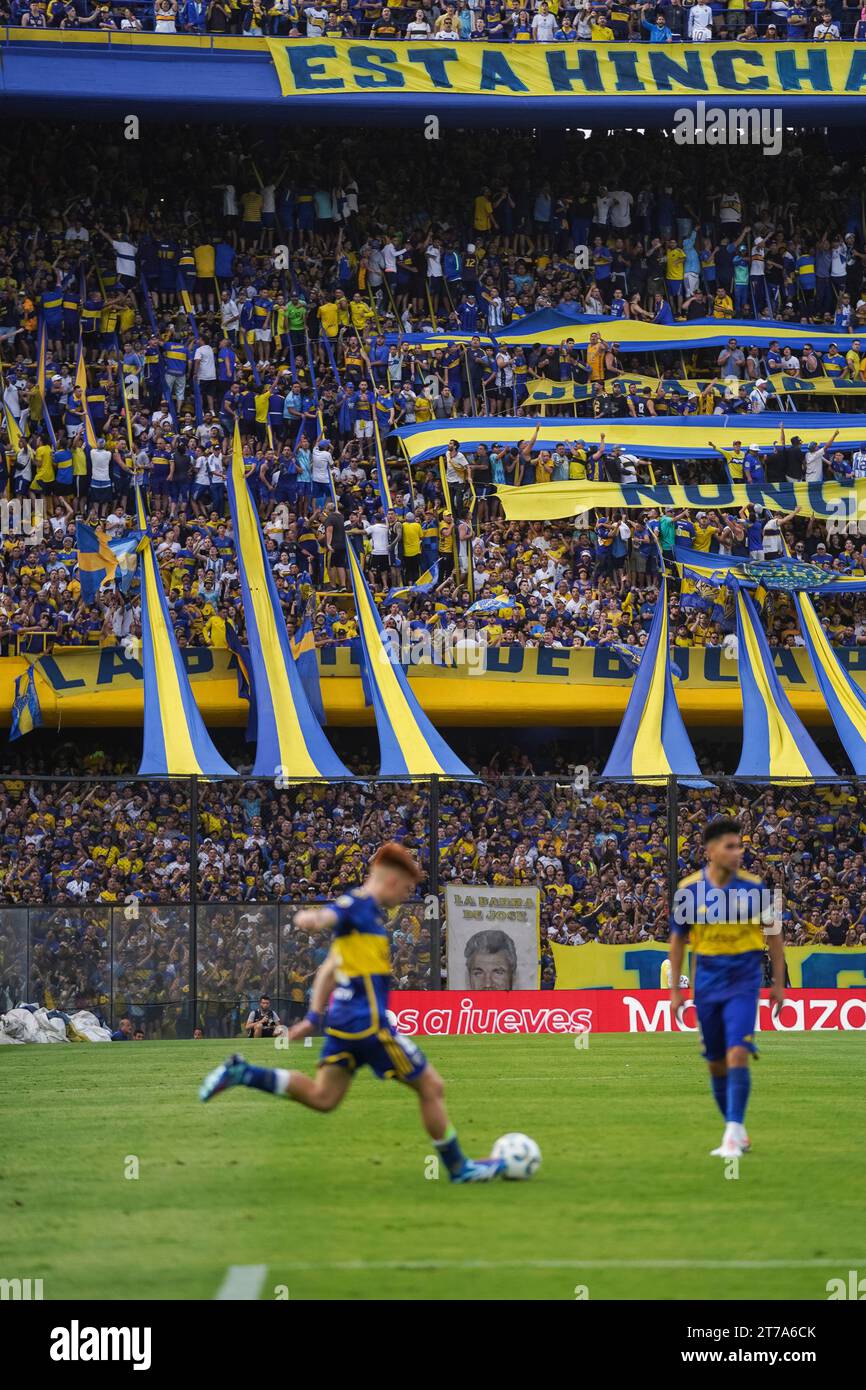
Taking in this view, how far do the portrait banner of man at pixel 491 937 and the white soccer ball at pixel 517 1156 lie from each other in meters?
15.9

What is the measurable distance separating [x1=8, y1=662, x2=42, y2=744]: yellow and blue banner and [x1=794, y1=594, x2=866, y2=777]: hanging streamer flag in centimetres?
1439

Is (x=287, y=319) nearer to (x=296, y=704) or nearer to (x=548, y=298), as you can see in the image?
(x=548, y=298)

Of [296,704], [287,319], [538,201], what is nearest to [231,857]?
[296,704]

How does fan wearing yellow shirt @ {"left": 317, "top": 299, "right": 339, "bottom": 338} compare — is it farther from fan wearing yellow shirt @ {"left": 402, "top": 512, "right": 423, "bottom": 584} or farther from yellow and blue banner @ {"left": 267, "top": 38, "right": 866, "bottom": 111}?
fan wearing yellow shirt @ {"left": 402, "top": 512, "right": 423, "bottom": 584}

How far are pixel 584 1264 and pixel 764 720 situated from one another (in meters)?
25.6

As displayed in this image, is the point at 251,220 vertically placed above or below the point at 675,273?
above

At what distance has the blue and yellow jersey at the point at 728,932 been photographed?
12719mm

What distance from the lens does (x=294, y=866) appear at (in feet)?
99.5

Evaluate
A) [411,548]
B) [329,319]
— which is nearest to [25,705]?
[411,548]

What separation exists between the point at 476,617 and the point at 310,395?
7256mm

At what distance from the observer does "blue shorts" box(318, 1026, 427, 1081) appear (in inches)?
432

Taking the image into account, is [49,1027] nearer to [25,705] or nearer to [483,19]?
[25,705]

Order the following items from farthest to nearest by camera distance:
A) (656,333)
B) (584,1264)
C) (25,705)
Result: 1. (656,333)
2. (25,705)
3. (584,1264)

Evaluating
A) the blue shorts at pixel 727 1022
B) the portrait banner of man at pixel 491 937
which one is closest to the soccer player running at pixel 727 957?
the blue shorts at pixel 727 1022
